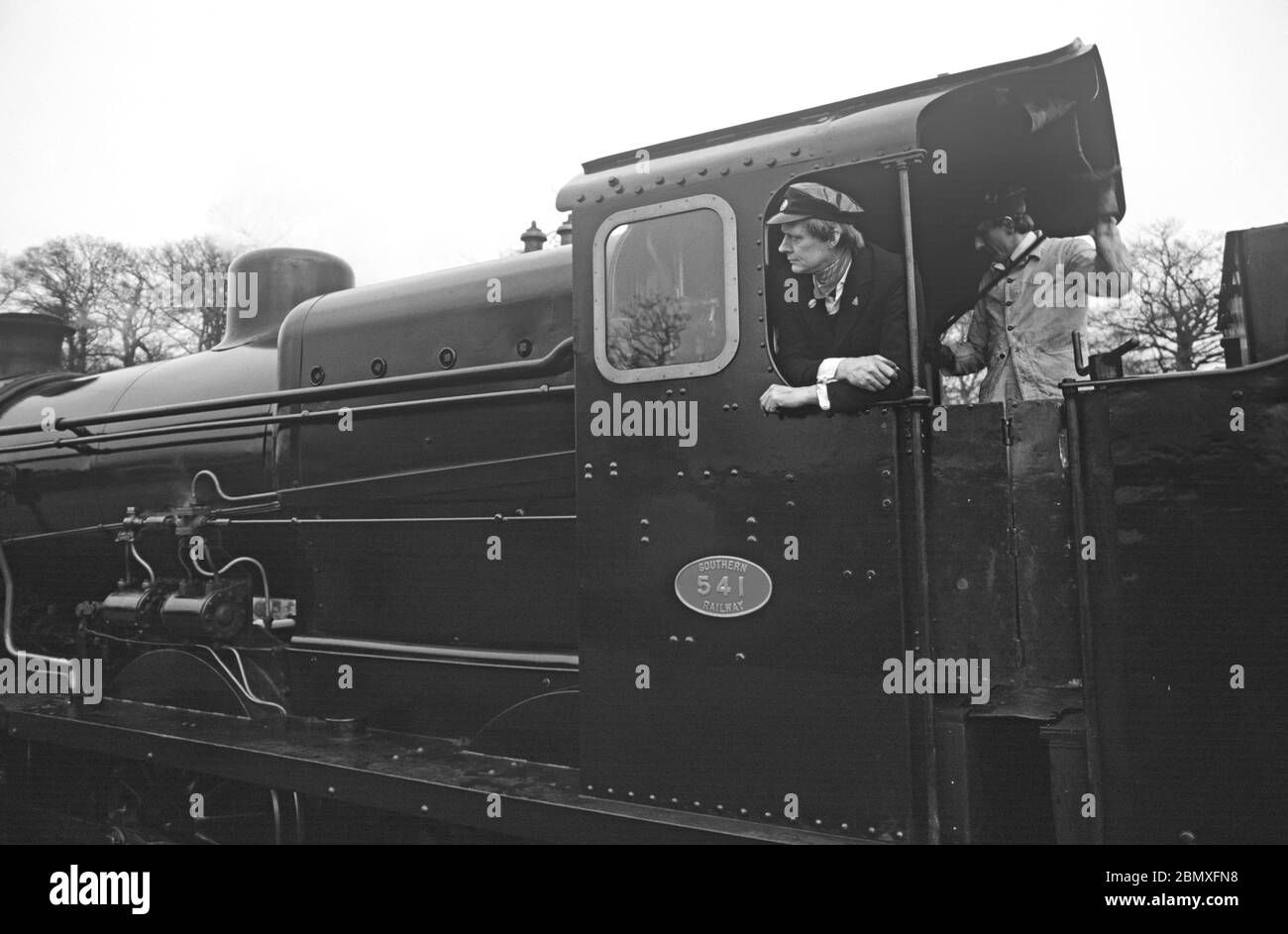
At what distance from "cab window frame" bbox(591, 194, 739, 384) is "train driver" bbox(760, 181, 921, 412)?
0.44 feet

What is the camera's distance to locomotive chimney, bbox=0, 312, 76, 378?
23.6 feet

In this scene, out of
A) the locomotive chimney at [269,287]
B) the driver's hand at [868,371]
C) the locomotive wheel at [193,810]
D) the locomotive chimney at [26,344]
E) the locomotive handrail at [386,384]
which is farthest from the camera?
the locomotive chimney at [26,344]

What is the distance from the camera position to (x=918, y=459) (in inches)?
103

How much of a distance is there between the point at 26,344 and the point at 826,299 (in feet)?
22.9

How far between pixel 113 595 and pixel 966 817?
449 centimetres

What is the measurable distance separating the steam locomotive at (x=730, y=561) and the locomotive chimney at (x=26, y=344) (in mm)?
3662

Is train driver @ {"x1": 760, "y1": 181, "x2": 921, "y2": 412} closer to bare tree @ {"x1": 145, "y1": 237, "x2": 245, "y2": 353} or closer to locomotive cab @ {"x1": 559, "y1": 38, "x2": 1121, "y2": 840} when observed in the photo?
locomotive cab @ {"x1": 559, "y1": 38, "x2": 1121, "y2": 840}

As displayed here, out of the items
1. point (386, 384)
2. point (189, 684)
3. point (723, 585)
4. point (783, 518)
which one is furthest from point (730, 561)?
point (189, 684)

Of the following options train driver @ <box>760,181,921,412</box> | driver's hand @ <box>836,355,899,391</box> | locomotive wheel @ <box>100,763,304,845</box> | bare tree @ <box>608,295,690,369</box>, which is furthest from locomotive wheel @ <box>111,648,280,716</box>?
driver's hand @ <box>836,355,899,391</box>

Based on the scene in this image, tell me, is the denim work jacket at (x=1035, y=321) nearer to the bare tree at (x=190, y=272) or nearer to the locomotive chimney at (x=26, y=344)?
the locomotive chimney at (x=26, y=344)

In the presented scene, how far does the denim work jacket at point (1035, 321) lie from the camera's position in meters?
3.46

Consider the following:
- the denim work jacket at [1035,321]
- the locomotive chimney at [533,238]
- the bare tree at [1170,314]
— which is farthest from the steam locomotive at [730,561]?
the bare tree at [1170,314]
